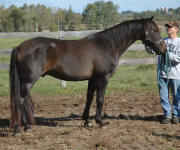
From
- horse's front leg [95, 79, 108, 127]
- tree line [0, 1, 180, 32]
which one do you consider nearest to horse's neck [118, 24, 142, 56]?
horse's front leg [95, 79, 108, 127]

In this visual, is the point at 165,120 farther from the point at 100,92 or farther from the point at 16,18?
the point at 16,18

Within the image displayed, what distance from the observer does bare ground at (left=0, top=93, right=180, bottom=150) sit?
361 cm

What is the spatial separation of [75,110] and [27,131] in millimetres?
1630

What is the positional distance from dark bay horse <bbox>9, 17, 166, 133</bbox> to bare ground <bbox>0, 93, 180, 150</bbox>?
0.35 metres

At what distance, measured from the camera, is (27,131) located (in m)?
4.29

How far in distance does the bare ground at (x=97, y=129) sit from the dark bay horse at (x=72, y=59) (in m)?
0.35

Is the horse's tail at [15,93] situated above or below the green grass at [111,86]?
above

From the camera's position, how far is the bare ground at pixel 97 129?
361cm

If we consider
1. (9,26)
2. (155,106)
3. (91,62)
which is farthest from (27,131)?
(9,26)

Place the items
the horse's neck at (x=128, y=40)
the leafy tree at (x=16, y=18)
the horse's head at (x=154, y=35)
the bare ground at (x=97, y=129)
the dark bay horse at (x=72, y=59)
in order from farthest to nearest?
the leafy tree at (x=16, y=18)
the horse's neck at (x=128, y=40)
the horse's head at (x=154, y=35)
the dark bay horse at (x=72, y=59)
the bare ground at (x=97, y=129)

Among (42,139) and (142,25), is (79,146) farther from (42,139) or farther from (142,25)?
(142,25)

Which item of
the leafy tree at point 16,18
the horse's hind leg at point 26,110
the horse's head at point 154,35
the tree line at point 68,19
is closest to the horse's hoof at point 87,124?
the horse's hind leg at point 26,110

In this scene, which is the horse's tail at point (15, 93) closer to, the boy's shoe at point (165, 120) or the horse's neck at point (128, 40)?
the horse's neck at point (128, 40)

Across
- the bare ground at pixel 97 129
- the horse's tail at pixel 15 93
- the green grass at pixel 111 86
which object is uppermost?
the horse's tail at pixel 15 93
